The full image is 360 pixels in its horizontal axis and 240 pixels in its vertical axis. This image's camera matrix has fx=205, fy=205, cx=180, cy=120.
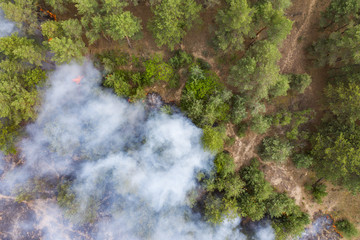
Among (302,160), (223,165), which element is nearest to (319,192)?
(302,160)

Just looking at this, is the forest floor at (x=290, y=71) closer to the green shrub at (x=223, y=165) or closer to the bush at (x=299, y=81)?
the bush at (x=299, y=81)

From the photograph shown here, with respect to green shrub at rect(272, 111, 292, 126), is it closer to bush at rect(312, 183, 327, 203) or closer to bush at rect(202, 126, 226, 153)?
bush at rect(202, 126, 226, 153)

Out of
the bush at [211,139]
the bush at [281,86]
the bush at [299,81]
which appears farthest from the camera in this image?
the bush at [299,81]

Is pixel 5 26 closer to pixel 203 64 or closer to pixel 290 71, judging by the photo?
pixel 203 64

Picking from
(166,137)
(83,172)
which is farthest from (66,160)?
(166,137)

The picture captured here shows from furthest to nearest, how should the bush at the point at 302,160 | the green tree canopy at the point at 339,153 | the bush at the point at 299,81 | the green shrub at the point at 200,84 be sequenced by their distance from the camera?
the bush at the point at 302,160, the bush at the point at 299,81, the green shrub at the point at 200,84, the green tree canopy at the point at 339,153

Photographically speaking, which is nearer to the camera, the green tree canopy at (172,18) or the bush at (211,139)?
the green tree canopy at (172,18)

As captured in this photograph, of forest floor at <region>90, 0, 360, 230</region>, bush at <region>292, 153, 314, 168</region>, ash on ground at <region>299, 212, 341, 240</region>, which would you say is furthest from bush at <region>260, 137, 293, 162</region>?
ash on ground at <region>299, 212, 341, 240</region>

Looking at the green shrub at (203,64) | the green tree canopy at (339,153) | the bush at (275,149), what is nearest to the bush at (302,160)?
the green tree canopy at (339,153)
